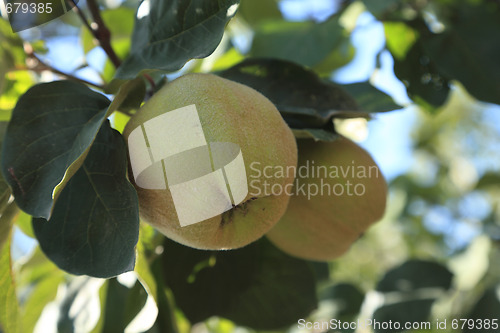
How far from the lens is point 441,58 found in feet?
4.54

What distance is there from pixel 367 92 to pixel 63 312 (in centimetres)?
83

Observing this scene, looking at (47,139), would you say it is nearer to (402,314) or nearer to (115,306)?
(115,306)

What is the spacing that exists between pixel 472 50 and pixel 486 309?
2.41 feet

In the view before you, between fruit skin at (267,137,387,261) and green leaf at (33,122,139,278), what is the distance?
336 millimetres

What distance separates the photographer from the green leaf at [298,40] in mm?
1392

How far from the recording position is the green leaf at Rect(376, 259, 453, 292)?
169 centimetres

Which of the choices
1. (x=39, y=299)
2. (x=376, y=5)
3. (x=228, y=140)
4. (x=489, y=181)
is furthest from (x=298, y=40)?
(x=489, y=181)

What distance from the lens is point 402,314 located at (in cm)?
158

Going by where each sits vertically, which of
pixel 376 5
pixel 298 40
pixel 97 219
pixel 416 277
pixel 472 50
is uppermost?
pixel 97 219

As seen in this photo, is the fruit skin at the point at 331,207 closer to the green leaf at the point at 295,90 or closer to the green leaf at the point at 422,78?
the green leaf at the point at 295,90

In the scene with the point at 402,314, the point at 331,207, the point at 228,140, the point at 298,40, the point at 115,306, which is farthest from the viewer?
the point at 402,314

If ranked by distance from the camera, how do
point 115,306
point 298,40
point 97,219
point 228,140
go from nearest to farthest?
1. point 228,140
2. point 97,219
3. point 115,306
4. point 298,40

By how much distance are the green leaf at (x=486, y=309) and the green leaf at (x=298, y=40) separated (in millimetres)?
829

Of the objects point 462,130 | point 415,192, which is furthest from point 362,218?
point 462,130
